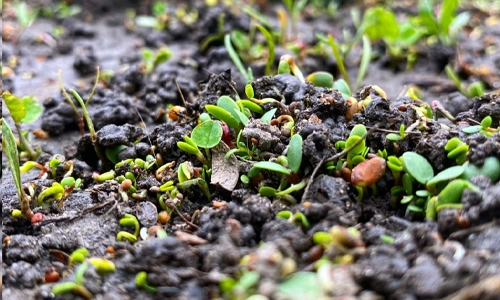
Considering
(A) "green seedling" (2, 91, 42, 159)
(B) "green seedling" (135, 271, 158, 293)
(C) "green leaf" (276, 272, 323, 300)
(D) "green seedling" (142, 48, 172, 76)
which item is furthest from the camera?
(D) "green seedling" (142, 48, 172, 76)

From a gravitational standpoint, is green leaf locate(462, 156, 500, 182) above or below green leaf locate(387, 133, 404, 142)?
below

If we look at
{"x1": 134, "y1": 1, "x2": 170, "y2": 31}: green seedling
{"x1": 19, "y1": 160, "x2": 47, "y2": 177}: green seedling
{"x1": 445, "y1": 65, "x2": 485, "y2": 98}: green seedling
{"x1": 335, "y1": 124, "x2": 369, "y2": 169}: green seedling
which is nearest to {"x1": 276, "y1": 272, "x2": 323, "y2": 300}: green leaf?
{"x1": 335, "y1": 124, "x2": 369, "y2": 169}: green seedling

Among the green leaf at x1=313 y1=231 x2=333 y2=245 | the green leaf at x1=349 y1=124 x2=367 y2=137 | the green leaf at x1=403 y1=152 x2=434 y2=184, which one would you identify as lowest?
the green leaf at x1=313 y1=231 x2=333 y2=245

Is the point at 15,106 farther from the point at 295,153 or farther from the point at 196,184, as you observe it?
the point at 295,153

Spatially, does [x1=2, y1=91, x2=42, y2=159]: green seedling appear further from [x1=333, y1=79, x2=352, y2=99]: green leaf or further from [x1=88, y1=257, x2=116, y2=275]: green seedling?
[x1=333, y1=79, x2=352, y2=99]: green leaf

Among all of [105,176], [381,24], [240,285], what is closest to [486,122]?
[240,285]

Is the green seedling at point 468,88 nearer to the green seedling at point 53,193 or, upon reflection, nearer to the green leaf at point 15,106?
the green seedling at point 53,193

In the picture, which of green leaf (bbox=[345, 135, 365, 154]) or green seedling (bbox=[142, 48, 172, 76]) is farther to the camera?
green seedling (bbox=[142, 48, 172, 76])
